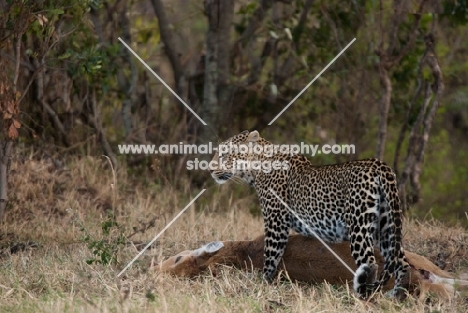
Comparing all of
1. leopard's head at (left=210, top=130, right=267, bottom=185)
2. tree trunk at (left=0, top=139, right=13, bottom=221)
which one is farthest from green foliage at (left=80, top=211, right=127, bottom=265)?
tree trunk at (left=0, top=139, right=13, bottom=221)

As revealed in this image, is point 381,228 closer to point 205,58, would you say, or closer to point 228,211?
point 228,211

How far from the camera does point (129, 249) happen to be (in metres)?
8.06

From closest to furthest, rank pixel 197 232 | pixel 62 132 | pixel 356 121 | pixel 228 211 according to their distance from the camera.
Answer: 1. pixel 197 232
2. pixel 228 211
3. pixel 62 132
4. pixel 356 121

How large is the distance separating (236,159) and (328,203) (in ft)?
3.40

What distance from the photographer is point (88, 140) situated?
1182 cm

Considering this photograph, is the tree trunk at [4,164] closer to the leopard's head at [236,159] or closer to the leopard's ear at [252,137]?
the leopard's head at [236,159]

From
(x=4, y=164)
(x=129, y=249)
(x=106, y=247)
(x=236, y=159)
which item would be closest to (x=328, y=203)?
(x=236, y=159)

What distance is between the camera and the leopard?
6.62m

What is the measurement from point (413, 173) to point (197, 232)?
11.3 feet

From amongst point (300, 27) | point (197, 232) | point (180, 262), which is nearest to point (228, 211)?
point (197, 232)

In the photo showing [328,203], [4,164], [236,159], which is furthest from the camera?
[4,164]

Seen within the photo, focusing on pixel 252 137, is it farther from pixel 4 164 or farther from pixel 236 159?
pixel 4 164

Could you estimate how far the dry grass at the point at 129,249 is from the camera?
243 inches

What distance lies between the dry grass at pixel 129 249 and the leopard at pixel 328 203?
24 centimetres
